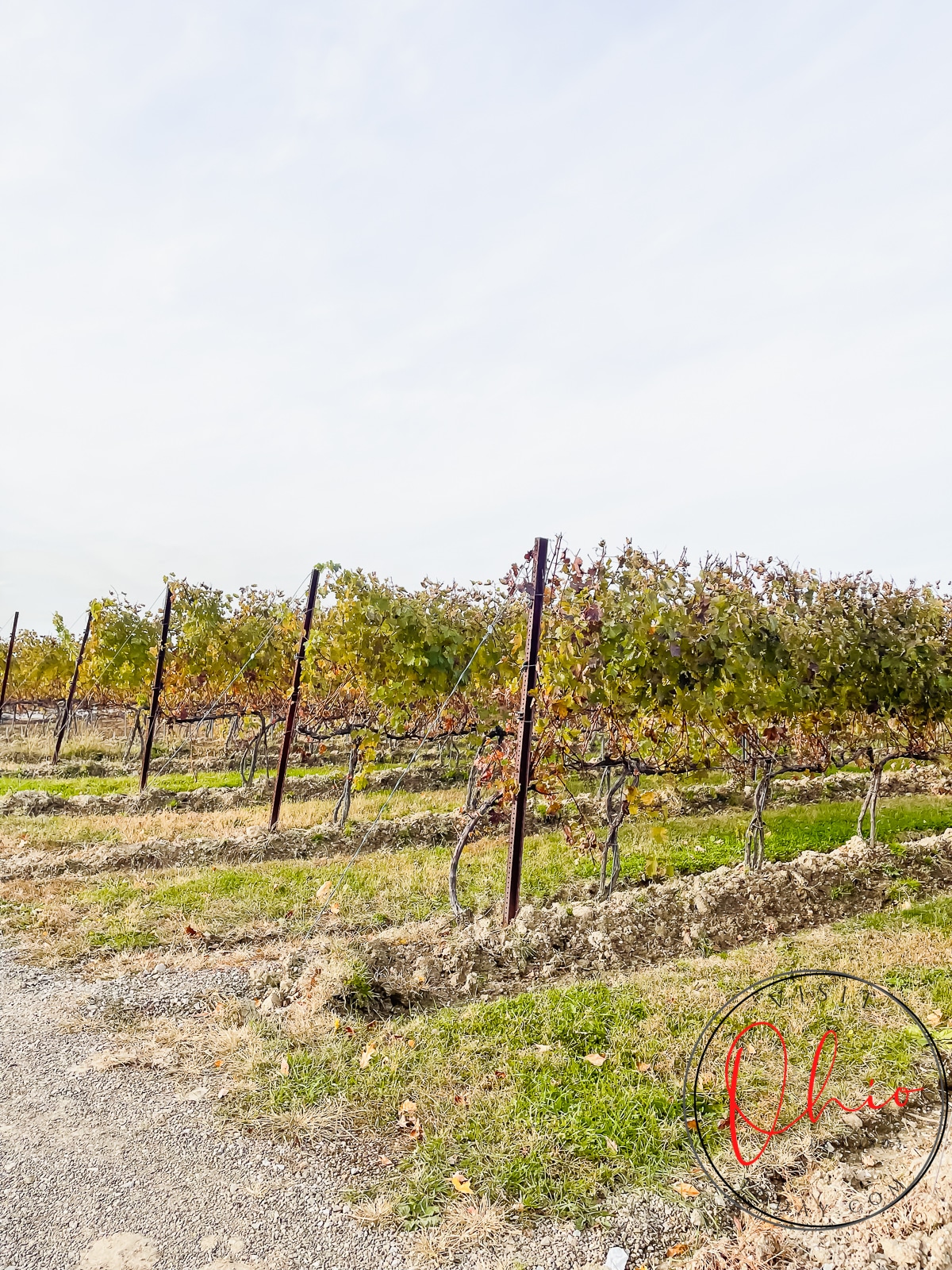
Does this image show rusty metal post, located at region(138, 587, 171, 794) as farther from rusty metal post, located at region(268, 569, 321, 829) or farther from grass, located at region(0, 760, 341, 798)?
rusty metal post, located at region(268, 569, 321, 829)

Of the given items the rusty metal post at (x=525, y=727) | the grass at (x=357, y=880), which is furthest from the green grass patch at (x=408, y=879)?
the rusty metal post at (x=525, y=727)

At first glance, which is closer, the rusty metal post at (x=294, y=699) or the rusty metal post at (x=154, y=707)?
the rusty metal post at (x=294, y=699)

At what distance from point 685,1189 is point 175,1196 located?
7.08ft

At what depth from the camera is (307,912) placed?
7105 mm

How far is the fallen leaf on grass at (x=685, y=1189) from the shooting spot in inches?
124

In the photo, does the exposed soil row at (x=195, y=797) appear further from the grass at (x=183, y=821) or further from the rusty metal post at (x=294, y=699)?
the rusty metal post at (x=294, y=699)

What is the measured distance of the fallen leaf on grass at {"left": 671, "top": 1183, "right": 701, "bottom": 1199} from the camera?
3143 millimetres

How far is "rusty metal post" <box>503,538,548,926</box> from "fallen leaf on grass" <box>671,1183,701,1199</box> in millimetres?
3191

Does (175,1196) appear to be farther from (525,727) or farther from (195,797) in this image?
(195,797)

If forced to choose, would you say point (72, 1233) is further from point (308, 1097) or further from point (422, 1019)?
point (422, 1019)

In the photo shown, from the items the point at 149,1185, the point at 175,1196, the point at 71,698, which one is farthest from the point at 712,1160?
the point at 71,698

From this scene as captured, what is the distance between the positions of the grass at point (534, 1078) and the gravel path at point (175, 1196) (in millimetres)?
184

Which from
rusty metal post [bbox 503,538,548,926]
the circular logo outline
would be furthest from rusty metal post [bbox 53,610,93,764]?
the circular logo outline

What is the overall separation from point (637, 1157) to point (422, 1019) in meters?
1.66
